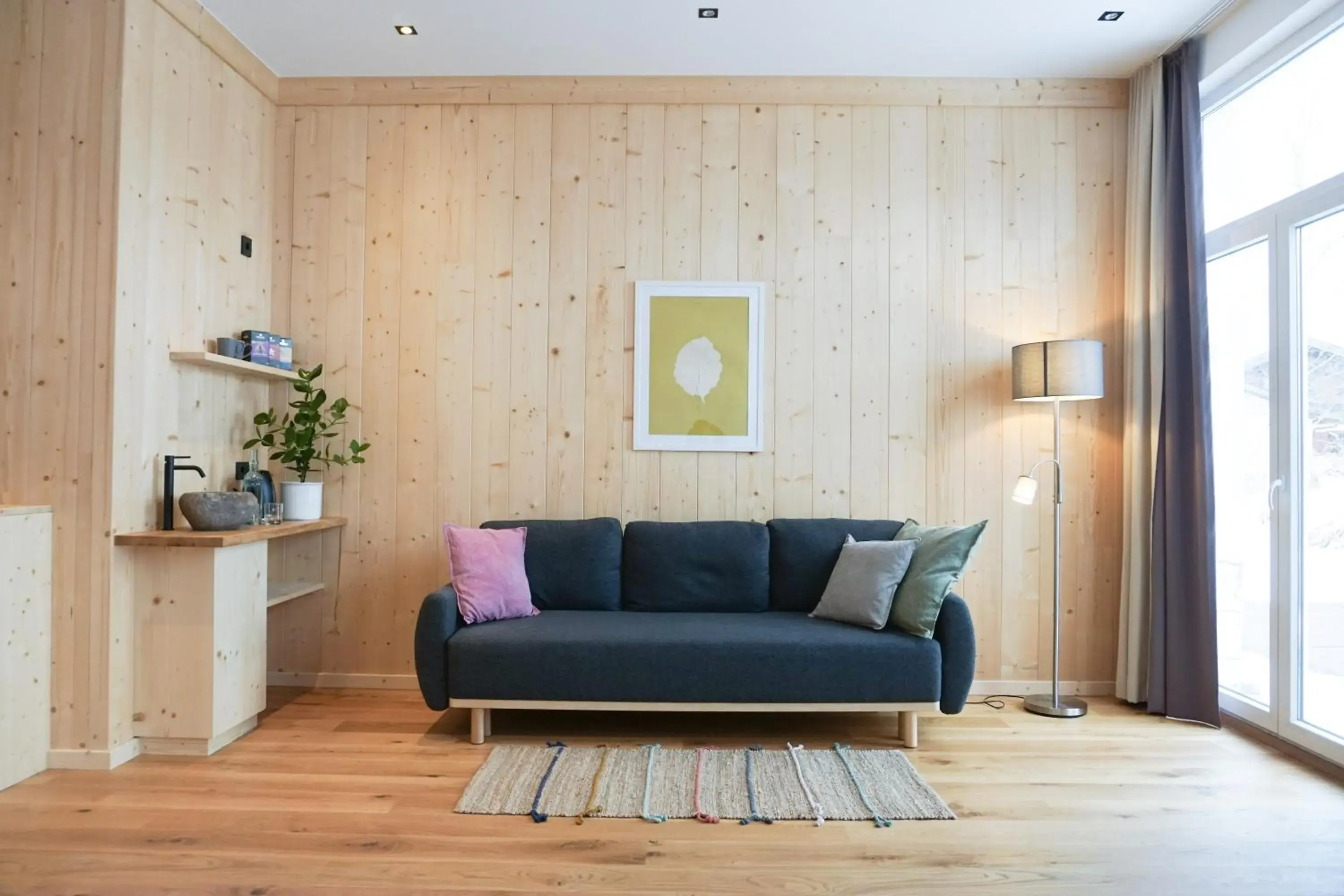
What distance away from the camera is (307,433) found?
3.82 m

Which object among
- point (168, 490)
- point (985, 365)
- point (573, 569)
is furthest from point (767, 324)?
point (168, 490)

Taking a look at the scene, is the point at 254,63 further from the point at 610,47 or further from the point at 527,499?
the point at 527,499

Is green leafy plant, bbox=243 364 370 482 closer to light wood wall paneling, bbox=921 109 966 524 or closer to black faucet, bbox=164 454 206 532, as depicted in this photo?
black faucet, bbox=164 454 206 532

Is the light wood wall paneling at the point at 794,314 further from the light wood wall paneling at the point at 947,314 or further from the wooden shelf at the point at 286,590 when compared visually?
the wooden shelf at the point at 286,590

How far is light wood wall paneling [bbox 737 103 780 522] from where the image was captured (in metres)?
4.04

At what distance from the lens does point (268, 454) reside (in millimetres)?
4055

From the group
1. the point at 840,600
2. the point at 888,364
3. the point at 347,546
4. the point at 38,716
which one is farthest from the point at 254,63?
the point at 840,600

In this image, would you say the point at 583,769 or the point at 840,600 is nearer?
the point at 583,769

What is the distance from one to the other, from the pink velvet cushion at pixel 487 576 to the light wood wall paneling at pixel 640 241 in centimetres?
69

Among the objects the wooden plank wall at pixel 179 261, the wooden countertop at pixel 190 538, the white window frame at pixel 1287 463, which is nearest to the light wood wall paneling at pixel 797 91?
the wooden plank wall at pixel 179 261

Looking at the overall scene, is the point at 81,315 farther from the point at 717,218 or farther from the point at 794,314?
the point at 794,314

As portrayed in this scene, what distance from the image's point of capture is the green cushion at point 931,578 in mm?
3230

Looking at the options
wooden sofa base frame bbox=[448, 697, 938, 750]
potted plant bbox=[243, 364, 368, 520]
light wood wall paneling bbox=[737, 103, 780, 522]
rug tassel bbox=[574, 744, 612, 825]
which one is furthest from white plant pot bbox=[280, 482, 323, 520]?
light wood wall paneling bbox=[737, 103, 780, 522]

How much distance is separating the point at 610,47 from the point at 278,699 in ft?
11.3
